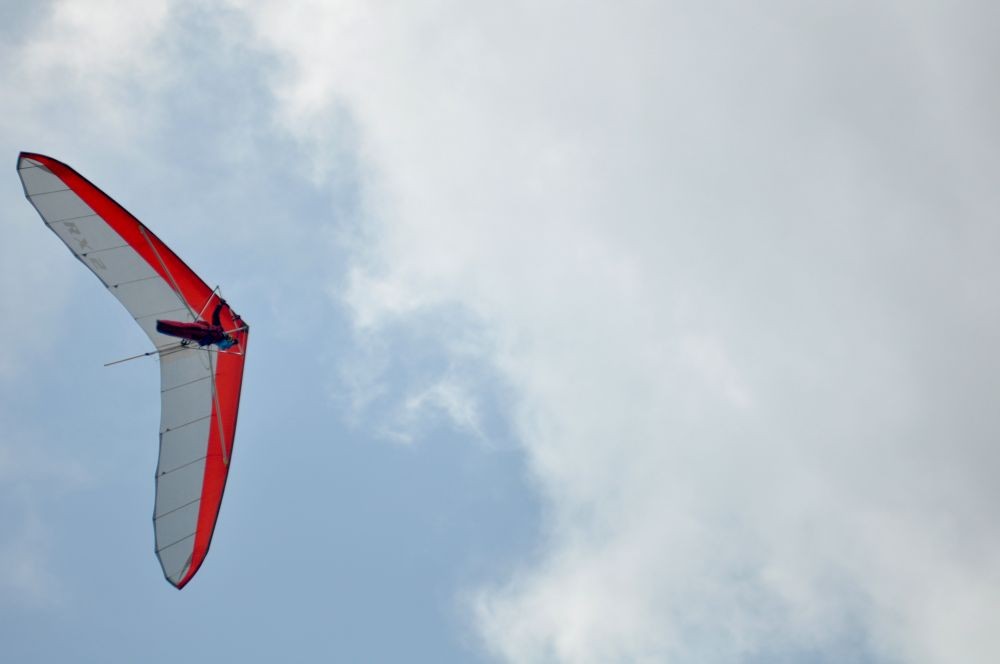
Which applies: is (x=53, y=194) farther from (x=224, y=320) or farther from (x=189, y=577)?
(x=189, y=577)

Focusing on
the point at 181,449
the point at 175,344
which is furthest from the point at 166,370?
the point at 181,449

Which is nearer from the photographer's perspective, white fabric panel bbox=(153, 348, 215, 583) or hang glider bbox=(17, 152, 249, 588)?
hang glider bbox=(17, 152, 249, 588)

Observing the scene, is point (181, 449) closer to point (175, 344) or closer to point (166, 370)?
point (166, 370)

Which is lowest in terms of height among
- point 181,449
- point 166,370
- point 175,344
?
point 181,449

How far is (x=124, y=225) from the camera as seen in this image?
3841 cm

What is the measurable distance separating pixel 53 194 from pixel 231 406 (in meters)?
12.7

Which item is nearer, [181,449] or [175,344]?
[181,449]

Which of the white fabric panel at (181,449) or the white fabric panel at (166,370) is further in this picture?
the white fabric panel at (181,449)

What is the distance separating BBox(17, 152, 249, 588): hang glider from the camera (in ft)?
124

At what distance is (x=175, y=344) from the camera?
39.4 metres

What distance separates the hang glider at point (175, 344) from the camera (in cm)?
3788

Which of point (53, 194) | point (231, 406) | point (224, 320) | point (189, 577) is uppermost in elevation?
point (53, 194)

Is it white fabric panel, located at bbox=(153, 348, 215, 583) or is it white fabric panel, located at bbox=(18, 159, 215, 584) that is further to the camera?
white fabric panel, located at bbox=(153, 348, 215, 583)

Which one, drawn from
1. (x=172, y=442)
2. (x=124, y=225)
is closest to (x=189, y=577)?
(x=172, y=442)
